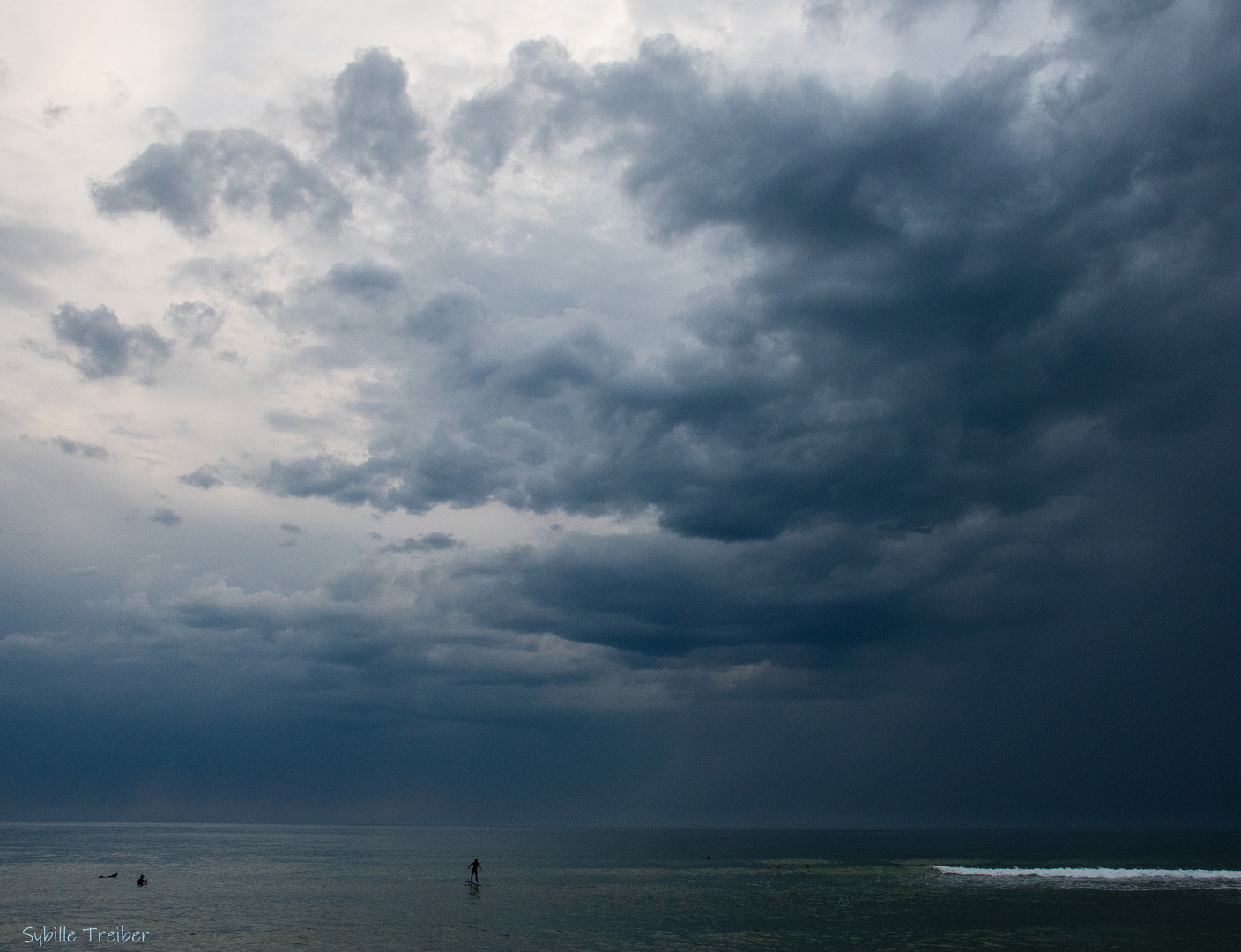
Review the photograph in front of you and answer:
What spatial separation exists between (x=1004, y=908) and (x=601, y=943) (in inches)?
1435

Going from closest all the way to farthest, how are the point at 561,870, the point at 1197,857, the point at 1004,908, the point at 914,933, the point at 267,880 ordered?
1. the point at 914,933
2. the point at 1004,908
3. the point at 267,880
4. the point at 561,870
5. the point at 1197,857

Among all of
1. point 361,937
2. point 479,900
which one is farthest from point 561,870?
point 361,937

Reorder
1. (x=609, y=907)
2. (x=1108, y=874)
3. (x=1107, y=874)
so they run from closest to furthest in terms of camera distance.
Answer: (x=609, y=907) → (x=1108, y=874) → (x=1107, y=874)

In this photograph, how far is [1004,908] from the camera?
6650 cm

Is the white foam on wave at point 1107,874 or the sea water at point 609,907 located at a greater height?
the sea water at point 609,907

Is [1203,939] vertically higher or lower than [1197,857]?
higher

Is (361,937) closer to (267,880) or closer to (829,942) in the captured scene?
(829,942)

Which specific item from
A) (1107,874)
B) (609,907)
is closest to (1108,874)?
(1107,874)

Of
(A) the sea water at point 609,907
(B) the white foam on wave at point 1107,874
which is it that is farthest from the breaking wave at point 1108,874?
(A) the sea water at point 609,907

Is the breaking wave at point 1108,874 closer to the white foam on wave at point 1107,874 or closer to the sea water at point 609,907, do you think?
the white foam on wave at point 1107,874

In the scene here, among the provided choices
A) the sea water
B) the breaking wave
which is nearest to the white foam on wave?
the breaking wave

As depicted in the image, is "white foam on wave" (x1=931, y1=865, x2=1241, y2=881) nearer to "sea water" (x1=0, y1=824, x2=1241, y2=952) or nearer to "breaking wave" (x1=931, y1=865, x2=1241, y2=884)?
"breaking wave" (x1=931, y1=865, x2=1241, y2=884)

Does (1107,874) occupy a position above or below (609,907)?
below

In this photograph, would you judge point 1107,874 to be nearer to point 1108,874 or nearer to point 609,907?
point 1108,874
